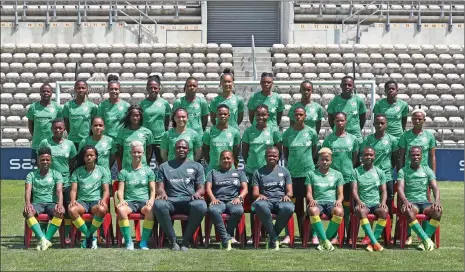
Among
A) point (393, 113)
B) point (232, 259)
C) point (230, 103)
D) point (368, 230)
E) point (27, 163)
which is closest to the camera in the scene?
point (232, 259)

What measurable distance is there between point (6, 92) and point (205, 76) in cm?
512

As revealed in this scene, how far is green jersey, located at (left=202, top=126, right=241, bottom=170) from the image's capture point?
10055 mm

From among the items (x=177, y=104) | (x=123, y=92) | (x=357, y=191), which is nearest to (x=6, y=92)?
(x=123, y=92)

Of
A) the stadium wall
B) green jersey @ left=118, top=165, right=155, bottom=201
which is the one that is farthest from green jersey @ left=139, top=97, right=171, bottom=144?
the stadium wall

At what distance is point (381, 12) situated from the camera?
2561 cm

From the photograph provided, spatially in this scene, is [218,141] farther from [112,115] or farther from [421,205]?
[421,205]

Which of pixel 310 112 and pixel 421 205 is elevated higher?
pixel 310 112

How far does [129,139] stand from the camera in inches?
398

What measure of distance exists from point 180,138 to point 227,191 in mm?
791

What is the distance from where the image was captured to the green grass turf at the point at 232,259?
27.2ft

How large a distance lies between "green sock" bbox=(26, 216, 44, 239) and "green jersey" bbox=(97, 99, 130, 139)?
1462 millimetres

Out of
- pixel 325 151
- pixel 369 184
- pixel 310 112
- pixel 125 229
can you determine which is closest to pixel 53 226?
pixel 125 229

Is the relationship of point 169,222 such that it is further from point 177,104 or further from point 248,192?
point 177,104

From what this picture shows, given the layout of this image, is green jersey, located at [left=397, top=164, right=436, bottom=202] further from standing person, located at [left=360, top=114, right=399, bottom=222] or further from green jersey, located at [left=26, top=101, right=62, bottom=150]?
green jersey, located at [left=26, top=101, right=62, bottom=150]
